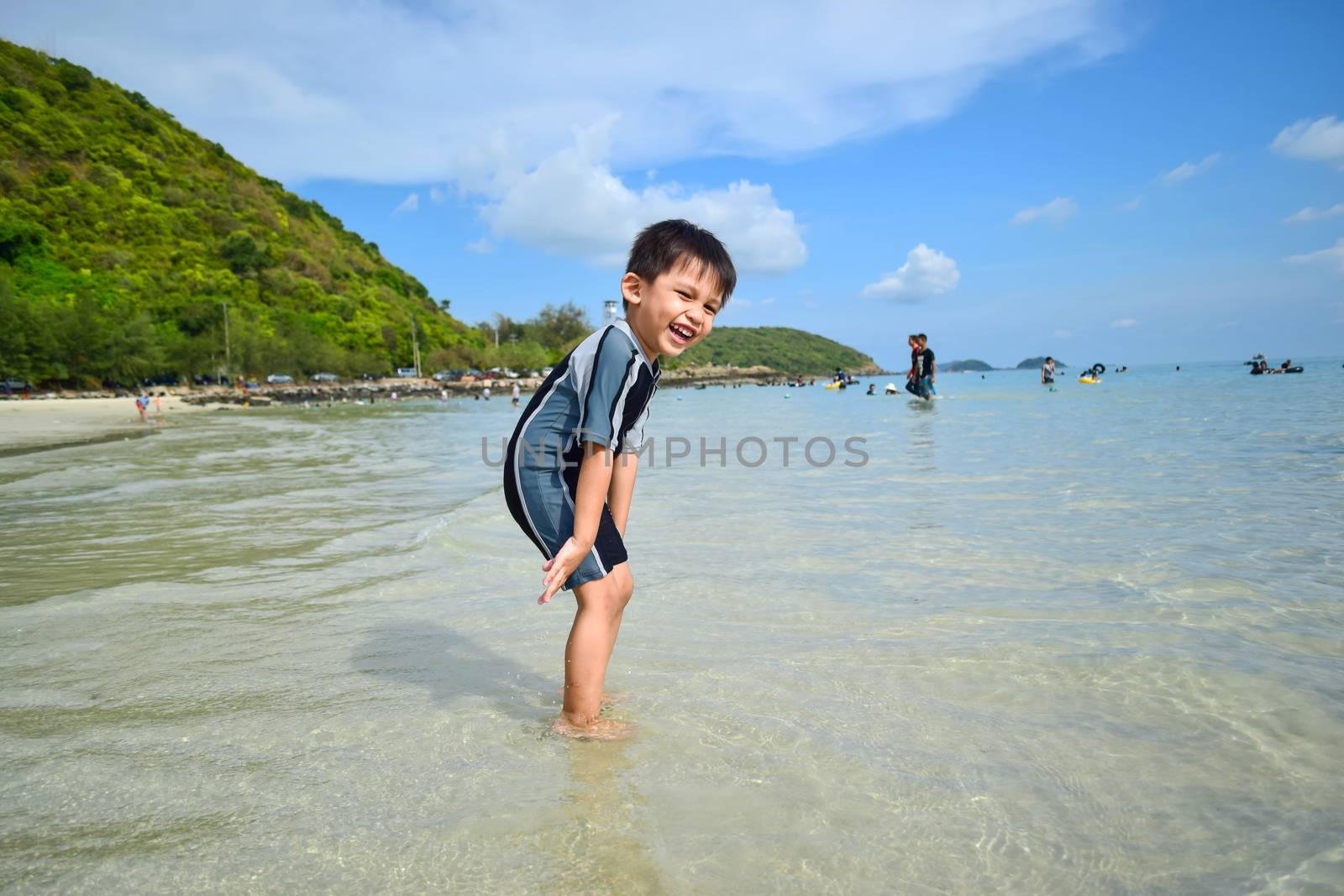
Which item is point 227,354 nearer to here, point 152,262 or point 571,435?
point 152,262

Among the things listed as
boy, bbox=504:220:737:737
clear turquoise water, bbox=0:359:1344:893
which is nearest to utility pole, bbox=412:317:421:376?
clear turquoise water, bbox=0:359:1344:893

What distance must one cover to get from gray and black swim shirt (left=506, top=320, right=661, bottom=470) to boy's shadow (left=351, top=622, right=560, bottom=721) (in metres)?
0.92

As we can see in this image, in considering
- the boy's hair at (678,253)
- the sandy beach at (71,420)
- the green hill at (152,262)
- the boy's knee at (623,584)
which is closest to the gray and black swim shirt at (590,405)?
the boy's hair at (678,253)

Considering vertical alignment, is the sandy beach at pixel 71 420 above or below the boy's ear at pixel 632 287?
below

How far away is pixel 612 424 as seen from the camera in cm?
232

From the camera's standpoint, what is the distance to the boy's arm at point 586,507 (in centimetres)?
231

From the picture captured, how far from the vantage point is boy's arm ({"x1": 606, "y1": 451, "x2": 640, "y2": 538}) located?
105 inches

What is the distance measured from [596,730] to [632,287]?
1449 mm

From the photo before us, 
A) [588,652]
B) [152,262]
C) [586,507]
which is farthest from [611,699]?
[152,262]

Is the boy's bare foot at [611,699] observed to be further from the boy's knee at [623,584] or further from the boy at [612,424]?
the boy's knee at [623,584]

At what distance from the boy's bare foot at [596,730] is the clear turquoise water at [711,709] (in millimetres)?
55

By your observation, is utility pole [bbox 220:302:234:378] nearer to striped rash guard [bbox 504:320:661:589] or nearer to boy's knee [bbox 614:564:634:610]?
striped rash guard [bbox 504:320:661:589]

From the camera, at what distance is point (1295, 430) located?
12.0 meters
